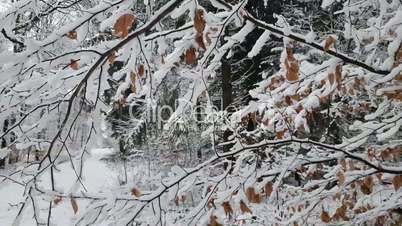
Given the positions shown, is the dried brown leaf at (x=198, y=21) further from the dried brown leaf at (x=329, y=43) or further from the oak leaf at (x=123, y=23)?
the dried brown leaf at (x=329, y=43)

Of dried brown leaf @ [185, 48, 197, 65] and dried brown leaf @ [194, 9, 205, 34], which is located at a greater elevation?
dried brown leaf @ [194, 9, 205, 34]

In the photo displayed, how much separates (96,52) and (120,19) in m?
0.12

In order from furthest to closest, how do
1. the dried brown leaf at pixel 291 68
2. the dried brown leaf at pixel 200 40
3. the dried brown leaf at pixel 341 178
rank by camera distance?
the dried brown leaf at pixel 341 178 → the dried brown leaf at pixel 291 68 → the dried brown leaf at pixel 200 40

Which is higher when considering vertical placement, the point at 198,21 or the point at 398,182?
the point at 198,21

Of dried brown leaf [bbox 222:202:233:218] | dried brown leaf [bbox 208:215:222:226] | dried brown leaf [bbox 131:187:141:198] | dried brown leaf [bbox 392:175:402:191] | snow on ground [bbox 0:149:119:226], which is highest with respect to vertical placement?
dried brown leaf [bbox 131:187:141:198]

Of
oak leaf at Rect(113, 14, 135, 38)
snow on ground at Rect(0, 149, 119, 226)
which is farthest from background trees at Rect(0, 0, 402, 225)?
snow on ground at Rect(0, 149, 119, 226)

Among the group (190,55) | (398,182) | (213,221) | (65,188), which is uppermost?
(190,55)

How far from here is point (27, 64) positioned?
1.38 metres

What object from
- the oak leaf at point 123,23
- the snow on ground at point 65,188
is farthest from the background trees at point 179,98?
the snow on ground at point 65,188

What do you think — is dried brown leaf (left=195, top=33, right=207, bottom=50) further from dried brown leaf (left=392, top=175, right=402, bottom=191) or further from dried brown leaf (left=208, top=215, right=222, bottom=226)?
dried brown leaf (left=392, top=175, right=402, bottom=191)

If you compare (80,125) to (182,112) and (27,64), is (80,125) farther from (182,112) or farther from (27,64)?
(182,112)

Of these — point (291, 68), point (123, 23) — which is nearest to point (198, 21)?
point (123, 23)

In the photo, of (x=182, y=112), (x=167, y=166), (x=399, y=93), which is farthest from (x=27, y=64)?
(x=167, y=166)

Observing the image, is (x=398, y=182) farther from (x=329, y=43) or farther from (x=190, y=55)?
(x=190, y=55)
